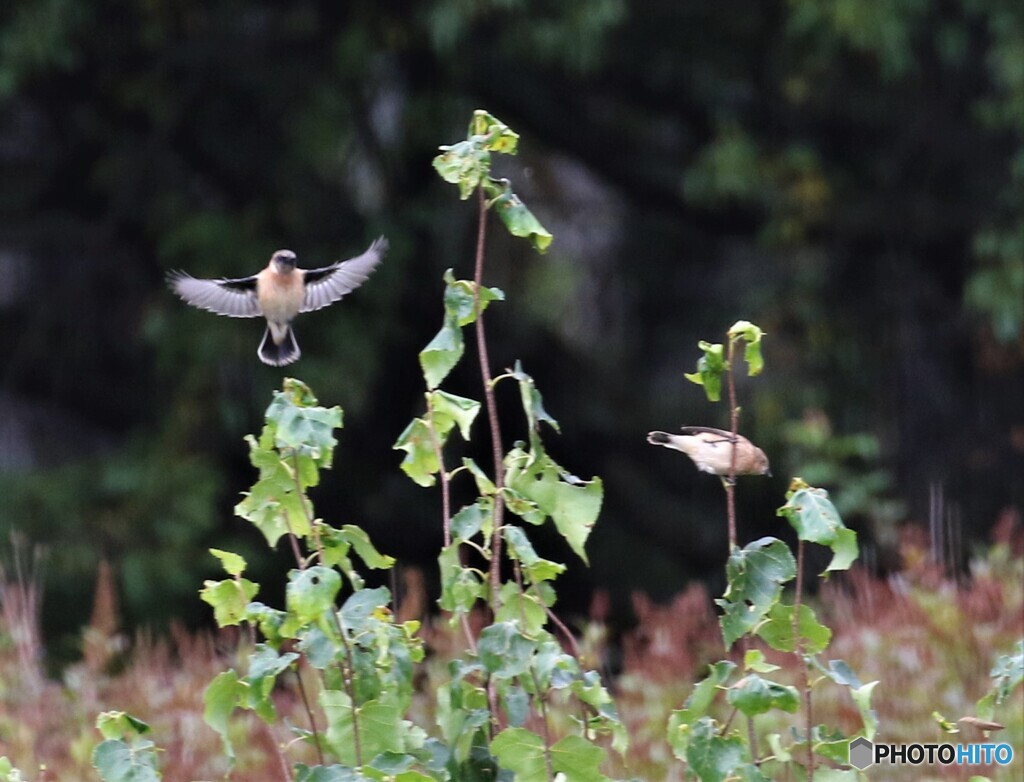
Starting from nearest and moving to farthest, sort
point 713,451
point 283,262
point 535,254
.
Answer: point 713,451 < point 283,262 < point 535,254

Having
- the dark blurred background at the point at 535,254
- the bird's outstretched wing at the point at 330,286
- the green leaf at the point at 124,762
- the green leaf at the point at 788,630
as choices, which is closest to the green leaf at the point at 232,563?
the green leaf at the point at 124,762

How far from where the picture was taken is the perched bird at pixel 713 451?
9.44ft

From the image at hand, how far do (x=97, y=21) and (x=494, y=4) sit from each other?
1834 mm

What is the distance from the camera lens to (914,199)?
24.3 feet

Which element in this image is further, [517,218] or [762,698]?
[517,218]

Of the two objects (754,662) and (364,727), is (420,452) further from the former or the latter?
(754,662)

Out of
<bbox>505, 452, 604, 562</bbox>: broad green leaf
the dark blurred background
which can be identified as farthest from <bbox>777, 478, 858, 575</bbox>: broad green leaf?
the dark blurred background

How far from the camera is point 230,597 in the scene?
2.04m

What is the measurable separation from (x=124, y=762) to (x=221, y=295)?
187 cm

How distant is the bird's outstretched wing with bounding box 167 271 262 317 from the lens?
11.7 feet

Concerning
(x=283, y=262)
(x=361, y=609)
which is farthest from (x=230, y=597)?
(x=283, y=262)

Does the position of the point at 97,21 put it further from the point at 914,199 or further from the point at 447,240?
the point at 914,199

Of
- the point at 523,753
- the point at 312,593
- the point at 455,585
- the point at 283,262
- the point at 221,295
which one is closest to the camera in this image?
the point at 312,593

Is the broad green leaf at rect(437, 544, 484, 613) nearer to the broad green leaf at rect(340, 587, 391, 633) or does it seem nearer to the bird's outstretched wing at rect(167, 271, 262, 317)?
the broad green leaf at rect(340, 587, 391, 633)
